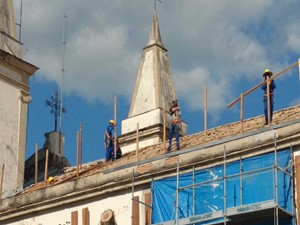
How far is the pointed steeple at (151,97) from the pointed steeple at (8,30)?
5.67 meters

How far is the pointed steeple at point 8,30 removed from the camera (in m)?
42.9

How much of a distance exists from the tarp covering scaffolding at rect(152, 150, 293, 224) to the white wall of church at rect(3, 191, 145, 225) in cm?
112

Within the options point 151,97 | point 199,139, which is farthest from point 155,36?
point 199,139

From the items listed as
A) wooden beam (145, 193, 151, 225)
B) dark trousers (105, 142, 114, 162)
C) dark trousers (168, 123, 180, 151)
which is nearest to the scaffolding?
wooden beam (145, 193, 151, 225)

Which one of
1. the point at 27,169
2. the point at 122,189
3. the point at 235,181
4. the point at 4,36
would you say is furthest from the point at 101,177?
the point at 27,169

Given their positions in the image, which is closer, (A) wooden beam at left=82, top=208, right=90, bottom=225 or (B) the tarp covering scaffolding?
(B) the tarp covering scaffolding

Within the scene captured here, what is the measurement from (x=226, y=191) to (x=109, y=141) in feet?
34.0

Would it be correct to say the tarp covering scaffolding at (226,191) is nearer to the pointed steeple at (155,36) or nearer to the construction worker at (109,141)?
the construction worker at (109,141)

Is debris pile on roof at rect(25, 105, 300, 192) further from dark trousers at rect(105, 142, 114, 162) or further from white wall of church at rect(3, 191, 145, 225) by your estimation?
white wall of church at rect(3, 191, 145, 225)

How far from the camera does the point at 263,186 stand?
2752cm

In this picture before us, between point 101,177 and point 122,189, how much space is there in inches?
38.7

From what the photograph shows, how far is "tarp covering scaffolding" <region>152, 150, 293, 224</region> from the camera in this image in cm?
2708

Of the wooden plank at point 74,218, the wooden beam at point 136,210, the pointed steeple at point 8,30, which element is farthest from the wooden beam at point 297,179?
the pointed steeple at point 8,30

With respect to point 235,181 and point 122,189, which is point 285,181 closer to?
point 235,181
